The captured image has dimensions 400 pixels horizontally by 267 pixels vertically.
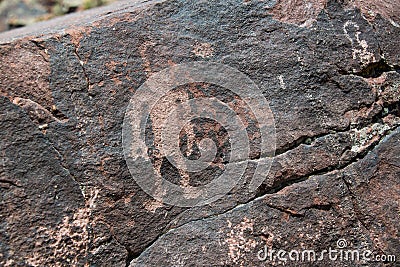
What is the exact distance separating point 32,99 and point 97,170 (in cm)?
24

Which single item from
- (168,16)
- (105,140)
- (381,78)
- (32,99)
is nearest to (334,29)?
(381,78)

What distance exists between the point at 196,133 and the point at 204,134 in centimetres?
2

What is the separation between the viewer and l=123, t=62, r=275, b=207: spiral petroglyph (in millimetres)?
1196

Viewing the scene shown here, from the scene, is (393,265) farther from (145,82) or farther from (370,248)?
(145,82)

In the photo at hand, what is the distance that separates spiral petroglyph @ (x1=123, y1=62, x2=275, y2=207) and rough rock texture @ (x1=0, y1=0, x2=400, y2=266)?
0.04ft

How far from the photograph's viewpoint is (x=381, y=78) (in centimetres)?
131

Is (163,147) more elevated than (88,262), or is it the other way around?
(163,147)

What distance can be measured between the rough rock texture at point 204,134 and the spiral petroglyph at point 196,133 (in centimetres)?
1

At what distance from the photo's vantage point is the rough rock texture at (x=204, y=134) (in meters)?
1.14

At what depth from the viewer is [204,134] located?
1229mm

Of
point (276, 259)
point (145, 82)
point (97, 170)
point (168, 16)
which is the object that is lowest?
point (276, 259)

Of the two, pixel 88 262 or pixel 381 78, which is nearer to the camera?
pixel 88 262

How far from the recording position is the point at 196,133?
48.2 inches

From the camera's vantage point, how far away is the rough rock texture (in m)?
1.14
